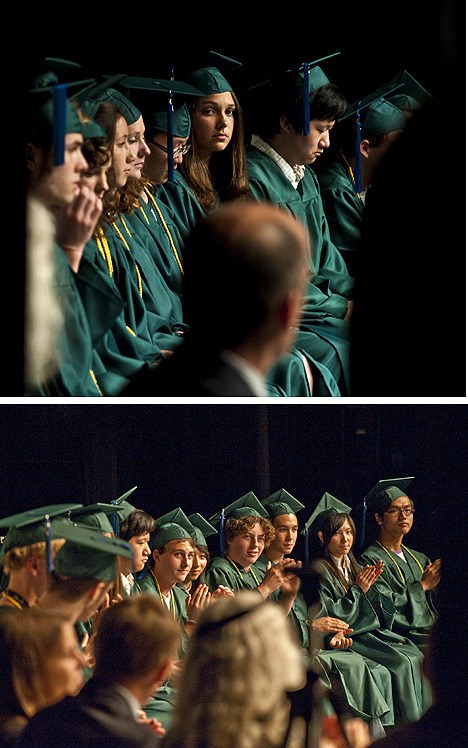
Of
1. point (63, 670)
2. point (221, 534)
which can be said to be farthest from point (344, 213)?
point (63, 670)

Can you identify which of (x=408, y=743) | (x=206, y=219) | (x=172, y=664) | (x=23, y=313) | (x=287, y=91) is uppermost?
(x=287, y=91)

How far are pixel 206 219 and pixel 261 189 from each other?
1.17 feet

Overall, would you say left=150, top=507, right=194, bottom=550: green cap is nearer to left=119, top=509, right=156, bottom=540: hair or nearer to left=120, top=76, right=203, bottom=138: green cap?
left=119, top=509, right=156, bottom=540: hair

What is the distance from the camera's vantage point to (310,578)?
3.93 metres

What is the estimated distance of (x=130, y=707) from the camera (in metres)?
3.65

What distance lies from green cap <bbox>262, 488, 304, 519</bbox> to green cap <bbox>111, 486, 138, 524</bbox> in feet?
1.31

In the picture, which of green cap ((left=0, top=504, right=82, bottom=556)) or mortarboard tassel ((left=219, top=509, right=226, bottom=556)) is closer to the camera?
green cap ((left=0, top=504, right=82, bottom=556))

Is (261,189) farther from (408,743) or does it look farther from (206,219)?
(408,743)

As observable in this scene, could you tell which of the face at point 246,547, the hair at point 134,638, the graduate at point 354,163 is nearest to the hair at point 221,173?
the graduate at point 354,163

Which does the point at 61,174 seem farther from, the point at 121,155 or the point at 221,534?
the point at 221,534

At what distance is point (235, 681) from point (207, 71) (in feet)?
5.72

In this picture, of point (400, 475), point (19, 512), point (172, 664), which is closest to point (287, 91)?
point (400, 475)

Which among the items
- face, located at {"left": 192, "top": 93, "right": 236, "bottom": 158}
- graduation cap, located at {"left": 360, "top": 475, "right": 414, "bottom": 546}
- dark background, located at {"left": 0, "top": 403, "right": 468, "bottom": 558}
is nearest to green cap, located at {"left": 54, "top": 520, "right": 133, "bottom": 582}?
dark background, located at {"left": 0, "top": 403, "right": 468, "bottom": 558}

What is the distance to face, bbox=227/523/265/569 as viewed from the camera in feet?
12.8
